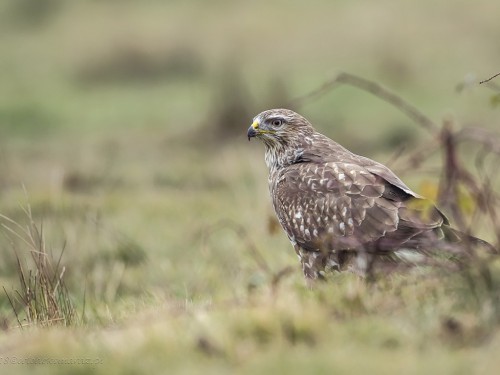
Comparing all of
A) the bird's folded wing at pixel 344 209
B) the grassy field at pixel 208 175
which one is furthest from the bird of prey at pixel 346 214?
the grassy field at pixel 208 175

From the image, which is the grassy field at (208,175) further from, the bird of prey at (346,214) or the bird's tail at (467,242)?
the bird of prey at (346,214)

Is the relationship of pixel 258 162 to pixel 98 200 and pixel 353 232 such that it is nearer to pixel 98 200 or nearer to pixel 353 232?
pixel 98 200

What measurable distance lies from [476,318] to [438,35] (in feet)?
62.7

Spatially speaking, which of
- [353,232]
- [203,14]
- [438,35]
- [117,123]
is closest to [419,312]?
[353,232]

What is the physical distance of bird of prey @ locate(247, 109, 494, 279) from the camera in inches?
245

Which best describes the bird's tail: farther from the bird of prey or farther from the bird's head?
the bird's head

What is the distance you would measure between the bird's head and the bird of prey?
10 cm

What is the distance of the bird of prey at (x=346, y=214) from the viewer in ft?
20.4

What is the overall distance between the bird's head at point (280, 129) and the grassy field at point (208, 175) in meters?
0.62

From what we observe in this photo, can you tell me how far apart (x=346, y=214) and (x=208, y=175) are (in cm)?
695

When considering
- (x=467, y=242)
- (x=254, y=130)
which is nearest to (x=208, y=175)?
(x=254, y=130)

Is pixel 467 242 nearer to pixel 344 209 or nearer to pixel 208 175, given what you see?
pixel 344 209

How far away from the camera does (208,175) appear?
1345 cm

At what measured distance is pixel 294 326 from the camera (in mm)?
4719
